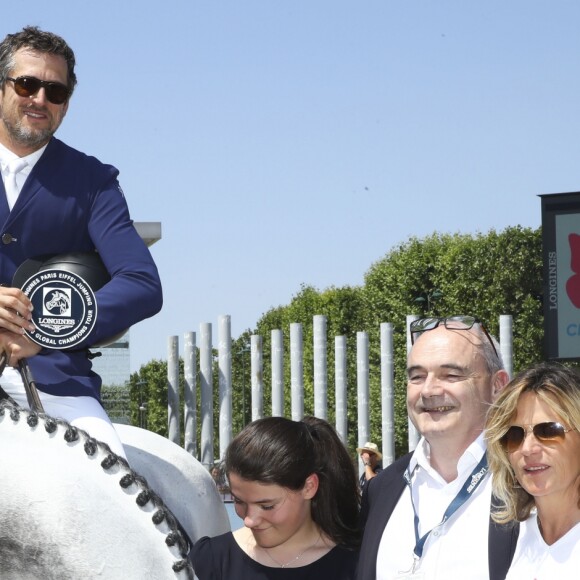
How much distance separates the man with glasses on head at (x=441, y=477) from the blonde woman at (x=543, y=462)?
0.73 ft

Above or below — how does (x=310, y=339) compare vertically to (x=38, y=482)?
above

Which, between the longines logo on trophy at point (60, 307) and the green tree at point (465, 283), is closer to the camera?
the longines logo on trophy at point (60, 307)

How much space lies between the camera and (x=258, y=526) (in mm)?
3246

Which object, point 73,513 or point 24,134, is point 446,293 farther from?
point 73,513

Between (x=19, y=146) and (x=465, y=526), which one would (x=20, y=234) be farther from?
(x=465, y=526)

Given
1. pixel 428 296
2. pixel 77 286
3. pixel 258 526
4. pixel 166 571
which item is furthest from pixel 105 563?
pixel 428 296

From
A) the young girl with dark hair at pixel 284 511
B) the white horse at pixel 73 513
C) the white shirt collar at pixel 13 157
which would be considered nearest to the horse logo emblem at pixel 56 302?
the white horse at pixel 73 513

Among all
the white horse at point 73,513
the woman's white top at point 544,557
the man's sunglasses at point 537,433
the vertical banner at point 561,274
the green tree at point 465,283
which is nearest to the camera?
the white horse at point 73,513

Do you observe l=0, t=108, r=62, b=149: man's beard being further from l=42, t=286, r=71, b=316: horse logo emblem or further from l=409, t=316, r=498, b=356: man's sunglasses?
l=409, t=316, r=498, b=356: man's sunglasses

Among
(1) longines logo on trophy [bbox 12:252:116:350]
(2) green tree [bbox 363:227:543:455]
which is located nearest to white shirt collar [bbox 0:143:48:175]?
(1) longines logo on trophy [bbox 12:252:116:350]

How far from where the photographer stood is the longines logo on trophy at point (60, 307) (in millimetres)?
2727

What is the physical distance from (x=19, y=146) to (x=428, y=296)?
89.6ft

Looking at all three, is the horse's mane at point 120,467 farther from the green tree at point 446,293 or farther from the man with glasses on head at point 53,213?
the green tree at point 446,293

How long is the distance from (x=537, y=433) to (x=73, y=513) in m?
1.20
